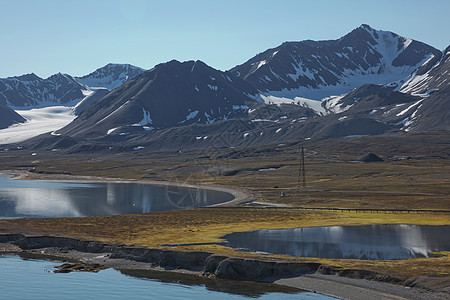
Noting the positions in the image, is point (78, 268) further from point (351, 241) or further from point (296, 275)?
point (351, 241)

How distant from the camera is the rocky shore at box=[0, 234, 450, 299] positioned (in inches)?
2009

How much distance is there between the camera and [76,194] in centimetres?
16175

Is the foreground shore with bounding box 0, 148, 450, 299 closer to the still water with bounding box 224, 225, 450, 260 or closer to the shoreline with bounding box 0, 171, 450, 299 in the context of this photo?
the shoreline with bounding box 0, 171, 450, 299

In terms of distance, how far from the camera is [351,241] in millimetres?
78812

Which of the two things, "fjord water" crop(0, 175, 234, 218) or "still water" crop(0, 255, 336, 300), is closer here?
"still water" crop(0, 255, 336, 300)

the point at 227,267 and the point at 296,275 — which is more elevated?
the point at 227,267

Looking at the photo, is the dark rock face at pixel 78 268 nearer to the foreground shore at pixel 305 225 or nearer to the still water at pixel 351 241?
the foreground shore at pixel 305 225

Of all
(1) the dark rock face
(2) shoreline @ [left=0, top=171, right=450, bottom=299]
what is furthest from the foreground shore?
(1) the dark rock face

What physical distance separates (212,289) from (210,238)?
2327 cm

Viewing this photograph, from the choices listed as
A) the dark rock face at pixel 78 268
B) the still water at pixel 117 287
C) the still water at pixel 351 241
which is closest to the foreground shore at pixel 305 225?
the dark rock face at pixel 78 268

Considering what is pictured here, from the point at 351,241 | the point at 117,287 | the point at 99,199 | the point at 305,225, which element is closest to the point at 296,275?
the point at 117,287

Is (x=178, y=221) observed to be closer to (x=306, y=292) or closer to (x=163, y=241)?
(x=163, y=241)

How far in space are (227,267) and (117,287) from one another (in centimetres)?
1181

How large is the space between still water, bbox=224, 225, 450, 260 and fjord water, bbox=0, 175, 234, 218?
155 feet
